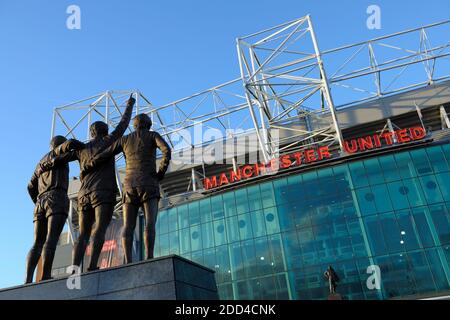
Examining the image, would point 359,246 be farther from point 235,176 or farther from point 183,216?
point 183,216

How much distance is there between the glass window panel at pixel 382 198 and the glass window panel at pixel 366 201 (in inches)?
10.8

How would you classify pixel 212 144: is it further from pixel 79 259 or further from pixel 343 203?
pixel 79 259

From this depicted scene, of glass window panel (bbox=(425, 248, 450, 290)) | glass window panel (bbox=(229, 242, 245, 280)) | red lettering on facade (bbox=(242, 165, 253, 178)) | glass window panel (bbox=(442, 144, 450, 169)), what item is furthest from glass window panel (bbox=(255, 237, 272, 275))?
glass window panel (bbox=(442, 144, 450, 169))

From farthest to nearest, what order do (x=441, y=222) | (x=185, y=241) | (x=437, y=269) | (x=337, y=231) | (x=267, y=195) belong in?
(x=185, y=241)
(x=267, y=195)
(x=337, y=231)
(x=441, y=222)
(x=437, y=269)

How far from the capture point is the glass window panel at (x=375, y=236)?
27.6m

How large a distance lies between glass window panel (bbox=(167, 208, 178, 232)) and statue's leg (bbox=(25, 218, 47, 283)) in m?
25.5

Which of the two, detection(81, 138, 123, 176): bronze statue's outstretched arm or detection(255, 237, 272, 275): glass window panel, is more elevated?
detection(255, 237, 272, 275): glass window panel

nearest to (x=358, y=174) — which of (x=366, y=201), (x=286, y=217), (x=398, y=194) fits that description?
(x=366, y=201)

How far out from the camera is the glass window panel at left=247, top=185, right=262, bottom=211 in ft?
106

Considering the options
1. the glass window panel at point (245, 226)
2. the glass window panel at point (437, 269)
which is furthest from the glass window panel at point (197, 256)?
the glass window panel at point (437, 269)

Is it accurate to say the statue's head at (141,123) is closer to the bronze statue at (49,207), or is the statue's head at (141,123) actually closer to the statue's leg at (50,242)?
the bronze statue at (49,207)

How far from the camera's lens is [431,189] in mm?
28578

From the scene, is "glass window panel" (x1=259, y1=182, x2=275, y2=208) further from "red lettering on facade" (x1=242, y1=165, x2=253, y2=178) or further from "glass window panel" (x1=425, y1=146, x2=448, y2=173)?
"glass window panel" (x1=425, y1=146, x2=448, y2=173)

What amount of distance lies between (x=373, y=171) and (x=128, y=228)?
25972mm
